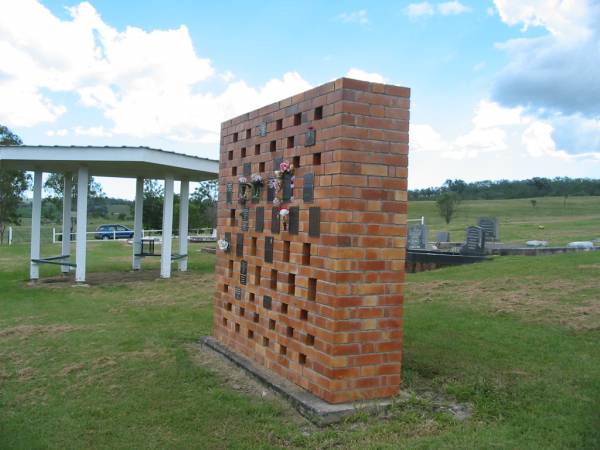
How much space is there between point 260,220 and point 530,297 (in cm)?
535

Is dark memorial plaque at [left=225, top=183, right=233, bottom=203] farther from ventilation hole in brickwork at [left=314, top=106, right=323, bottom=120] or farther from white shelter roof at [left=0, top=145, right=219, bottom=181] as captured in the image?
white shelter roof at [left=0, top=145, right=219, bottom=181]

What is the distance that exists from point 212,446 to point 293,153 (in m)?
2.64

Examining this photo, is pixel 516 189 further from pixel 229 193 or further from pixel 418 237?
pixel 229 193

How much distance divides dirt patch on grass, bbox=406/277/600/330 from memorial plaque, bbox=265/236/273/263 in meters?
4.16

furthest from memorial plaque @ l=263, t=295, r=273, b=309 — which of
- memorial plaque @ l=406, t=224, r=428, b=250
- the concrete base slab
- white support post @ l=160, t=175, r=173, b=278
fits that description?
memorial plaque @ l=406, t=224, r=428, b=250

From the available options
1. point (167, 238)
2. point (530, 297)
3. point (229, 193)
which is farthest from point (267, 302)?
point (167, 238)

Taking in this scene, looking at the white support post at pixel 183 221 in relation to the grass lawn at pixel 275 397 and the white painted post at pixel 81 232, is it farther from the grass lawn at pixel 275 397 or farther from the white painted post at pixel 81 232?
the grass lawn at pixel 275 397

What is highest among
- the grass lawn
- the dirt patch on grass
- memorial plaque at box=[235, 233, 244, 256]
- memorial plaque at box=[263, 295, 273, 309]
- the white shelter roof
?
the white shelter roof

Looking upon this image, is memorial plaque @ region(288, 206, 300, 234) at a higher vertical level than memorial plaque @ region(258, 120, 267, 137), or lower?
lower

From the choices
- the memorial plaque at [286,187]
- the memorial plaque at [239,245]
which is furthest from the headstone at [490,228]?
the memorial plaque at [286,187]

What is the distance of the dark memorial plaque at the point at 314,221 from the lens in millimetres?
4676

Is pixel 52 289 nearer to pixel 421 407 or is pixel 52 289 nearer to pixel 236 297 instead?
pixel 236 297

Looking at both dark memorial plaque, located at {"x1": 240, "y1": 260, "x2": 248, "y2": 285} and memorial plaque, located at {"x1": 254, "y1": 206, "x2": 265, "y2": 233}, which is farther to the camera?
dark memorial plaque, located at {"x1": 240, "y1": 260, "x2": 248, "y2": 285}

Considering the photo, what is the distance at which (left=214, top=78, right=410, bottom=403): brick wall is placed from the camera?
4.45 m
